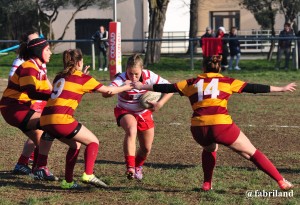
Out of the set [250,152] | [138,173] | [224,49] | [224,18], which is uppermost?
[224,18]

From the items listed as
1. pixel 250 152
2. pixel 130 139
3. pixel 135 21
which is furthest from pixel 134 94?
pixel 135 21

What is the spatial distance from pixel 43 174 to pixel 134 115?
4.02ft

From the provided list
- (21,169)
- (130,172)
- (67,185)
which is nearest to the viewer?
(67,185)

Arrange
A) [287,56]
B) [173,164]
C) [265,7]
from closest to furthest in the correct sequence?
[173,164] < [287,56] < [265,7]

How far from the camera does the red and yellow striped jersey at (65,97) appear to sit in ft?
25.1

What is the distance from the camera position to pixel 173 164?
9.53 metres

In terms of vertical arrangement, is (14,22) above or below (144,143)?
above

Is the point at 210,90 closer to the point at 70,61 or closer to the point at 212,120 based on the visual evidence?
the point at 212,120

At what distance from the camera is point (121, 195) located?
7727mm

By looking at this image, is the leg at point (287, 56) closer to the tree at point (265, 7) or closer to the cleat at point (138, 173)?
the tree at point (265, 7)

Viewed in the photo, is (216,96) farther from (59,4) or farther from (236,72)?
(59,4)

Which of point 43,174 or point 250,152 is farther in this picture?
point 43,174

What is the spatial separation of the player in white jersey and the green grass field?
9.2 inches

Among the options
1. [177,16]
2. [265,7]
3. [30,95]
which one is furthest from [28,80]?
[177,16]
